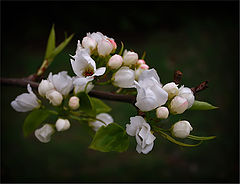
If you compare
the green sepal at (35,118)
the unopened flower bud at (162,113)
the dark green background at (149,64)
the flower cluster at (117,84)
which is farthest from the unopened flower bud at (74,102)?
the dark green background at (149,64)

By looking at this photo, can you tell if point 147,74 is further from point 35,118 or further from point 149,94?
point 35,118

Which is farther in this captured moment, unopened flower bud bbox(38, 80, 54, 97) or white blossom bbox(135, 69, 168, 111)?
unopened flower bud bbox(38, 80, 54, 97)

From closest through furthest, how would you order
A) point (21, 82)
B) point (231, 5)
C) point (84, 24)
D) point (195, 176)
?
point (21, 82), point (195, 176), point (84, 24), point (231, 5)

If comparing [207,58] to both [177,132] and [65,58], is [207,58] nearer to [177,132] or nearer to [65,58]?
[65,58]

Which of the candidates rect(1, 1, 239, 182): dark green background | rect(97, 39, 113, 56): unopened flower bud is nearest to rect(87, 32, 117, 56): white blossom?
rect(97, 39, 113, 56): unopened flower bud

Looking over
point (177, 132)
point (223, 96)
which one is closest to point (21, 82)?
point (177, 132)

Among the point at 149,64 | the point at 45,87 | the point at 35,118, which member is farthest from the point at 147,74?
the point at 149,64

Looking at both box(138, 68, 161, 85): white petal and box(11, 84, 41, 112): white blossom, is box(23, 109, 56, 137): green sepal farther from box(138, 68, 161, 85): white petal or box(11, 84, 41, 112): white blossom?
box(138, 68, 161, 85): white petal
